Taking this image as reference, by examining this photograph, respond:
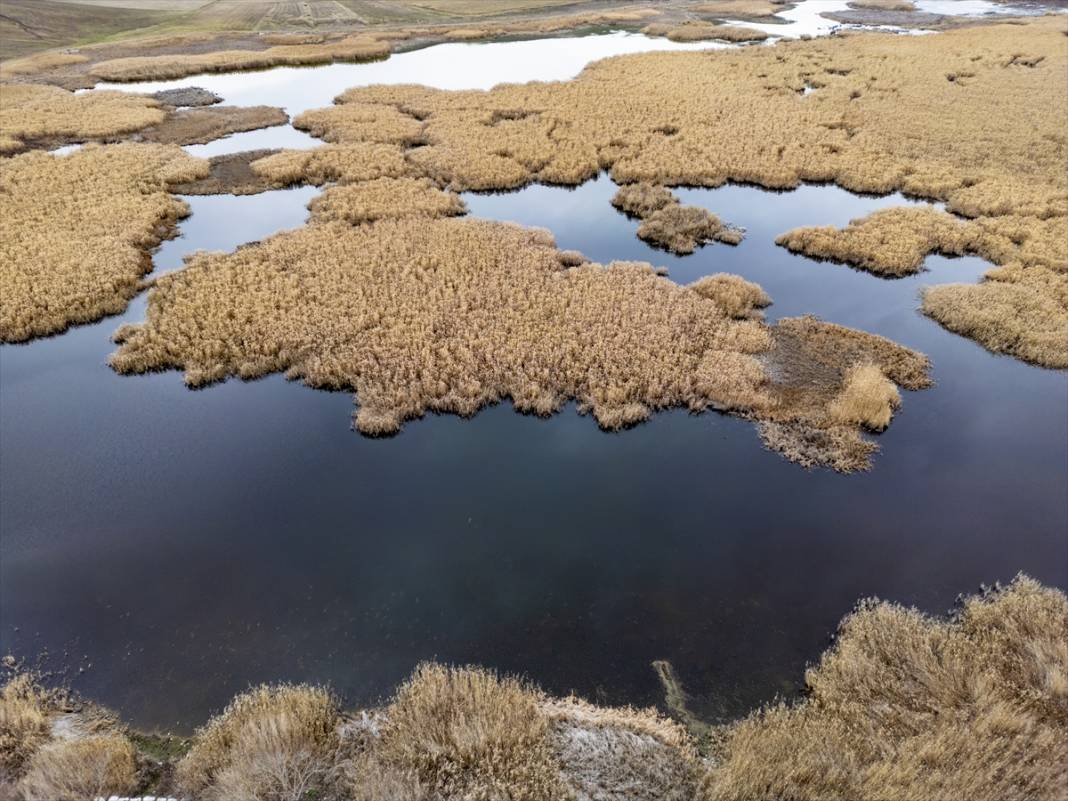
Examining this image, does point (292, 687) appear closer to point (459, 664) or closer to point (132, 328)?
point (459, 664)

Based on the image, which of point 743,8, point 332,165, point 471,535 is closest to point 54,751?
point 471,535

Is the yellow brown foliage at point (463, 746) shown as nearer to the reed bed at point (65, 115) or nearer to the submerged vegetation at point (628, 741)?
the submerged vegetation at point (628, 741)

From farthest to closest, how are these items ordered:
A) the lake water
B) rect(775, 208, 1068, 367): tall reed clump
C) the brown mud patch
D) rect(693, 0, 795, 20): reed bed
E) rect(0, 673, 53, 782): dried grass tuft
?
rect(693, 0, 795, 20): reed bed
the brown mud patch
rect(775, 208, 1068, 367): tall reed clump
the lake water
rect(0, 673, 53, 782): dried grass tuft

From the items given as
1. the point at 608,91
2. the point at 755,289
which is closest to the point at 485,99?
the point at 608,91

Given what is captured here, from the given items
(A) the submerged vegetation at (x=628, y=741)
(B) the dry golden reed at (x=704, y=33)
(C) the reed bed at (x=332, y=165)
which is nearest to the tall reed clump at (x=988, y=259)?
(A) the submerged vegetation at (x=628, y=741)

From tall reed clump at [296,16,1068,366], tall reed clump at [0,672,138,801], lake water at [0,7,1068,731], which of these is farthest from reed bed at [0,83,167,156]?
tall reed clump at [0,672,138,801]

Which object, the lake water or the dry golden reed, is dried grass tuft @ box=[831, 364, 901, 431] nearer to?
the lake water
